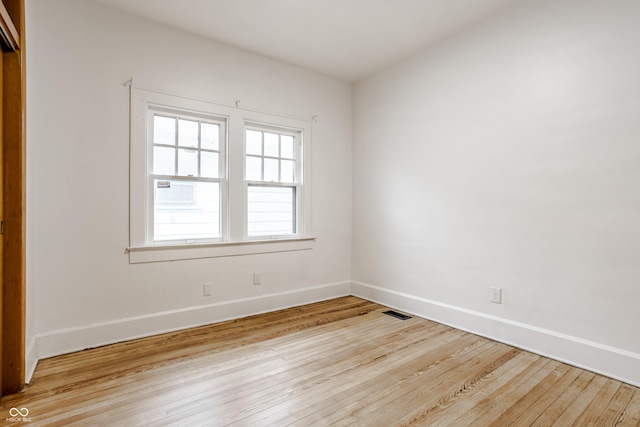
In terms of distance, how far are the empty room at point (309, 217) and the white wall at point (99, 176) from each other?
0.02 m

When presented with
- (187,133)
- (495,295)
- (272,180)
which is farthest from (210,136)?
(495,295)

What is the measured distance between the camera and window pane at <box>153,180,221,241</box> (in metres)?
3.04

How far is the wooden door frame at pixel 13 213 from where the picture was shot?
6.13 feet

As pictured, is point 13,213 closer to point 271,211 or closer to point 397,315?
point 271,211

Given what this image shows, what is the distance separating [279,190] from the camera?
386cm

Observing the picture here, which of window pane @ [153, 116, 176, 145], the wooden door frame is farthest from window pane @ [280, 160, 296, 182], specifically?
the wooden door frame

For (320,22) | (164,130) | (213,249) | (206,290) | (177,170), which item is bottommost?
(206,290)

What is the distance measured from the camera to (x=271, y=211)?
3791mm

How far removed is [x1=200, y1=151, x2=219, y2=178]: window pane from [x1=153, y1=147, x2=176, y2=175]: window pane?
26 cm

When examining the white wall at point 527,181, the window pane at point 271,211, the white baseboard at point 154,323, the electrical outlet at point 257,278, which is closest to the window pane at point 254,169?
the window pane at point 271,211

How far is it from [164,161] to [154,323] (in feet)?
4.92

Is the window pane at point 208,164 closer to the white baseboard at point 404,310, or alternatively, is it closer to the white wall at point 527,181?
the white baseboard at point 404,310

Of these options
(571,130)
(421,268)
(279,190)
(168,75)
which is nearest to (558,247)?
(571,130)

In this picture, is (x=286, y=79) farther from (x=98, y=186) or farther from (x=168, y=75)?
(x=98, y=186)
